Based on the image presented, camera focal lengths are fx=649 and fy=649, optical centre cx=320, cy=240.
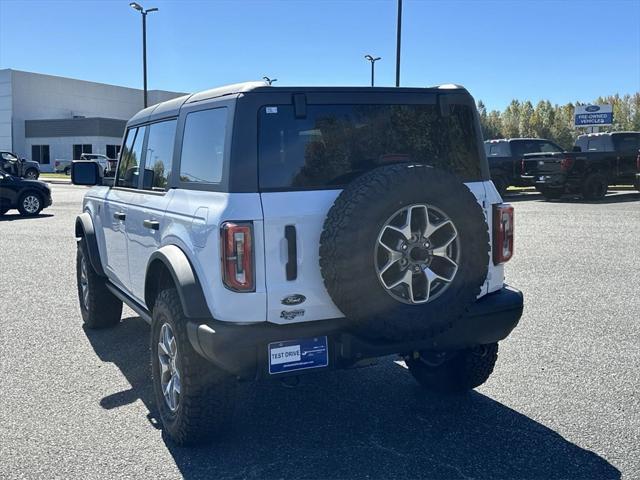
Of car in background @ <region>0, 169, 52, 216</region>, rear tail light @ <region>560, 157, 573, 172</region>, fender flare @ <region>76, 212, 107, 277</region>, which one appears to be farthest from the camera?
rear tail light @ <region>560, 157, 573, 172</region>

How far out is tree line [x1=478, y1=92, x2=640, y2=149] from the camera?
308ft

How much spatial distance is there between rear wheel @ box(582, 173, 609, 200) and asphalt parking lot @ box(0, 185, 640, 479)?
13.8 m

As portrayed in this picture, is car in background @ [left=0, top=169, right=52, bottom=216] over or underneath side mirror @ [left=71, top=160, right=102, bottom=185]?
underneath

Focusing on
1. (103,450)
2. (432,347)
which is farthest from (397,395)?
(103,450)

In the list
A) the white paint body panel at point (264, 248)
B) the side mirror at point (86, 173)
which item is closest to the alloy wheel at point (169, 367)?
the white paint body panel at point (264, 248)

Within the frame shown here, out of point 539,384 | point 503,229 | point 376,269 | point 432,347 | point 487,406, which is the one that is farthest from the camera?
point 539,384

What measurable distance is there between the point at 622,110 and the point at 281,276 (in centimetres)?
11722

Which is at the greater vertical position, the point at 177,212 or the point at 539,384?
the point at 177,212

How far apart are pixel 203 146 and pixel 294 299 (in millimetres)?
1079

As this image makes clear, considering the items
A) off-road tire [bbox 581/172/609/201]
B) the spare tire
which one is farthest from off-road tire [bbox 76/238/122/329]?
off-road tire [bbox 581/172/609/201]

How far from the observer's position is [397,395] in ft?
14.6

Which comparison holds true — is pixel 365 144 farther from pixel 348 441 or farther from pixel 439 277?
pixel 348 441

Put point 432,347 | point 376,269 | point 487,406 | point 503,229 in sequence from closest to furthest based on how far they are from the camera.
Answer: point 376,269 < point 432,347 < point 503,229 < point 487,406

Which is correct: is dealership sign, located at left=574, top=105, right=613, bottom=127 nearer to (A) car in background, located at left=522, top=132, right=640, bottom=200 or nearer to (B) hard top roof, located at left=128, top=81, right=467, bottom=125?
(A) car in background, located at left=522, top=132, right=640, bottom=200
